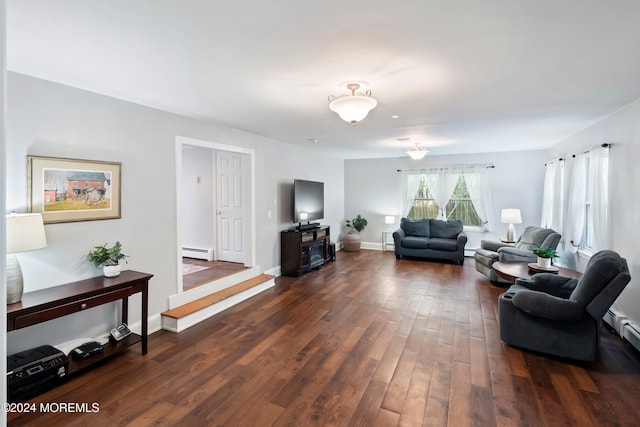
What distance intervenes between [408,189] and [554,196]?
3.09 meters

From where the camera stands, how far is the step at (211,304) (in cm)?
346

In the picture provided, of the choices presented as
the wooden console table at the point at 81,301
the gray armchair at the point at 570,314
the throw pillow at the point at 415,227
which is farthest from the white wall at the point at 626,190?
the wooden console table at the point at 81,301

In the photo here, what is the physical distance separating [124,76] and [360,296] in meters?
3.84

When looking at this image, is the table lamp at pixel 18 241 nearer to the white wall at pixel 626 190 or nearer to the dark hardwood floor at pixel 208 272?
the dark hardwood floor at pixel 208 272

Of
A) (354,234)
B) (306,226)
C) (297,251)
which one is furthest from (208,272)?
(354,234)

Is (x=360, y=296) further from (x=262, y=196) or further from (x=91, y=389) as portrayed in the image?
(x=91, y=389)

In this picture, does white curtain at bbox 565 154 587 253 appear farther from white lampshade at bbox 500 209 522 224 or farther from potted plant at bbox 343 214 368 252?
potted plant at bbox 343 214 368 252

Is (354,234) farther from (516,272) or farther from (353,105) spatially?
(353,105)

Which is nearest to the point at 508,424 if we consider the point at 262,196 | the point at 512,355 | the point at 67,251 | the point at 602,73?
the point at 512,355

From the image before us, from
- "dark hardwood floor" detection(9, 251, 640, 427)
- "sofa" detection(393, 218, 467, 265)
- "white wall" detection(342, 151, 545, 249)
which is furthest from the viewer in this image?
"white wall" detection(342, 151, 545, 249)

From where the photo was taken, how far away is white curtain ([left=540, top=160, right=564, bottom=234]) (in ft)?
16.9

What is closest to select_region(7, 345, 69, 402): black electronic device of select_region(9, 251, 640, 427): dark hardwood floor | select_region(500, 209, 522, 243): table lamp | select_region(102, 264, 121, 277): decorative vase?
select_region(9, 251, 640, 427): dark hardwood floor

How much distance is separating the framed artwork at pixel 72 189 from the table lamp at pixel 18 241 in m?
0.33

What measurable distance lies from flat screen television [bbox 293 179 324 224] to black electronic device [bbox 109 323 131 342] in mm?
3286
